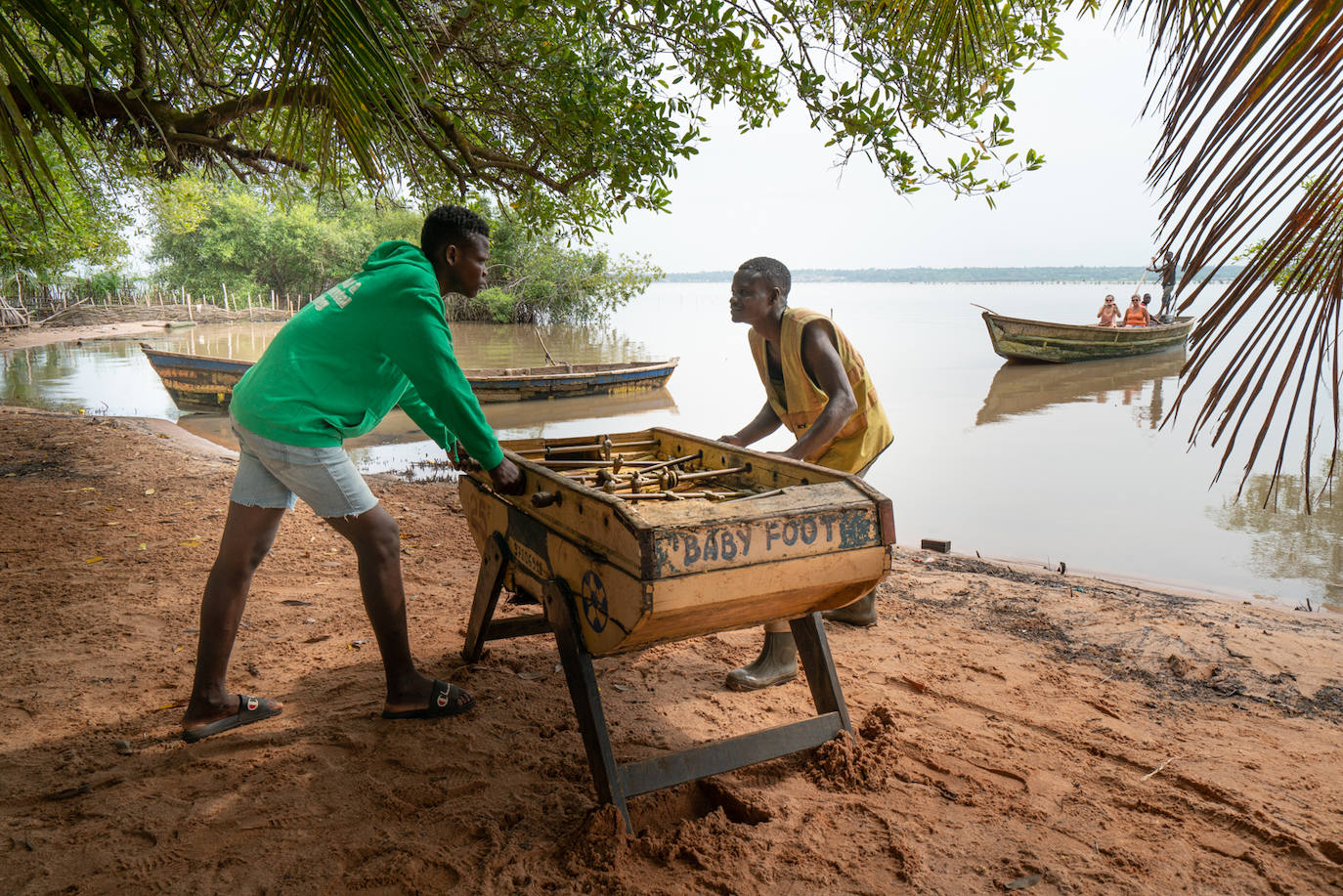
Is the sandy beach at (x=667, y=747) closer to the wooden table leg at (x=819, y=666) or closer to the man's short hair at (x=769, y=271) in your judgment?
the wooden table leg at (x=819, y=666)

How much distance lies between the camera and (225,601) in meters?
2.86

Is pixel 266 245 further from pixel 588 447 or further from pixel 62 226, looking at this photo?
pixel 588 447

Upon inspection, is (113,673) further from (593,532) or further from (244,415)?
(593,532)

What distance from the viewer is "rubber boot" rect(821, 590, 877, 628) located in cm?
414

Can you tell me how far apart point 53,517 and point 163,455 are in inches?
88.8

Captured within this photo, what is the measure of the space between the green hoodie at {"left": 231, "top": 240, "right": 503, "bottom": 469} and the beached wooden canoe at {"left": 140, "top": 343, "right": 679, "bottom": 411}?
1166 cm

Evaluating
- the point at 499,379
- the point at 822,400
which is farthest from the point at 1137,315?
the point at 822,400

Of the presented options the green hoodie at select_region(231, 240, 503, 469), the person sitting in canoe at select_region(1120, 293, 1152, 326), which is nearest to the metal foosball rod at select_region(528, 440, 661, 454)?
the green hoodie at select_region(231, 240, 503, 469)

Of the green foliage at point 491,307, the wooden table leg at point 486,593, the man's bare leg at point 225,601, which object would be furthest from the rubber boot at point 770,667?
the green foliage at point 491,307

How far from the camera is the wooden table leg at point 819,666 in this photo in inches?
112

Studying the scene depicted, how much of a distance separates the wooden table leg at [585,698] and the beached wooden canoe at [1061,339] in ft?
64.8

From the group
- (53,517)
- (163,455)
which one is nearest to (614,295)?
(163,455)

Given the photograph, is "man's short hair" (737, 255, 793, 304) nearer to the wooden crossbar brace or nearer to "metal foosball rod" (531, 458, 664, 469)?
"metal foosball rod" (531, 458, 664, 469)

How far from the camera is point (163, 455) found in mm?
7598
